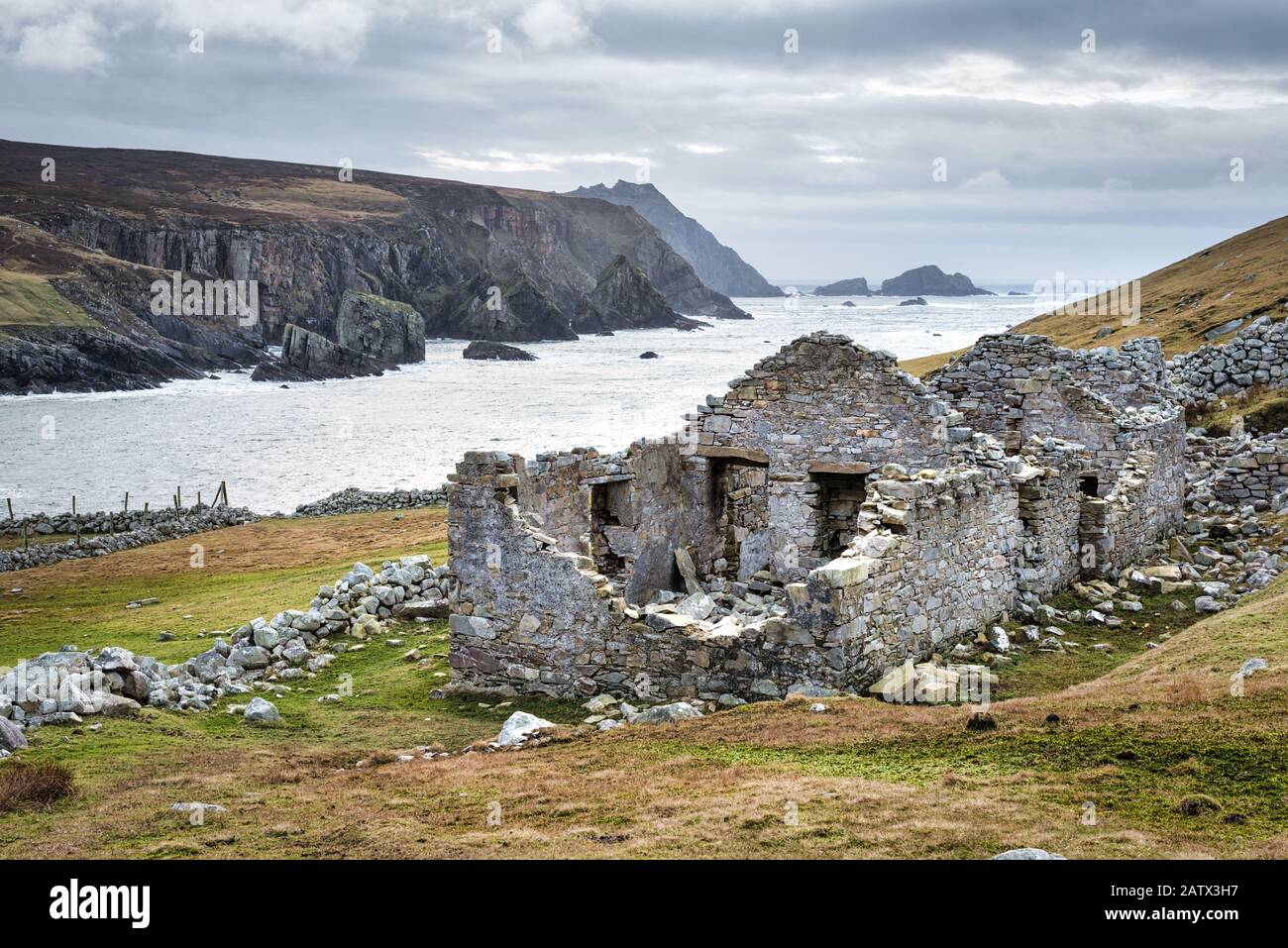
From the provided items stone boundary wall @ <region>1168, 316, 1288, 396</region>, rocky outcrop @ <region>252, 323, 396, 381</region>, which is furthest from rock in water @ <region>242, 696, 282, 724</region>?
rocky outcrop @ <region>252, 323, 396, 381</region>


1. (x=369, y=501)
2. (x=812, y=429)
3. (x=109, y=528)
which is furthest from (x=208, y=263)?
(x=812, y=429)

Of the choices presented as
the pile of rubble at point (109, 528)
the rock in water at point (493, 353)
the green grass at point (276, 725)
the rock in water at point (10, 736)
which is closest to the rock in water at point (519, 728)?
the green grass at point (276, 725)

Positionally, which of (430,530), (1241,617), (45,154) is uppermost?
(45,154)

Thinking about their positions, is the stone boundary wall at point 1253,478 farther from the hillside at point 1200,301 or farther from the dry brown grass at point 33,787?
the dry brown grass at point 33,787

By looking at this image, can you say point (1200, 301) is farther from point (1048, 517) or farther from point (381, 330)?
point (381, 330)

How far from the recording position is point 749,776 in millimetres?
9383

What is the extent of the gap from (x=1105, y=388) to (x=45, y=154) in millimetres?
218699

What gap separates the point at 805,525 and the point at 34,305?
111525 millimetres

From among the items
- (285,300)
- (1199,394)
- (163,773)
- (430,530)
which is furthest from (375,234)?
(163,773)

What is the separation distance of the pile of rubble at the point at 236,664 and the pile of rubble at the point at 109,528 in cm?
2415

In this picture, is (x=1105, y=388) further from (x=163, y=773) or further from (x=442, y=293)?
(x=442, y=293)

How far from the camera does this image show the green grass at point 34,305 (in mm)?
105500

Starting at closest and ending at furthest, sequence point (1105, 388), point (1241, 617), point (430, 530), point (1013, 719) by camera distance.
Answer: point (1013, 719) → point (1241, 617) → point (1105, 388) → point (430, 530)
